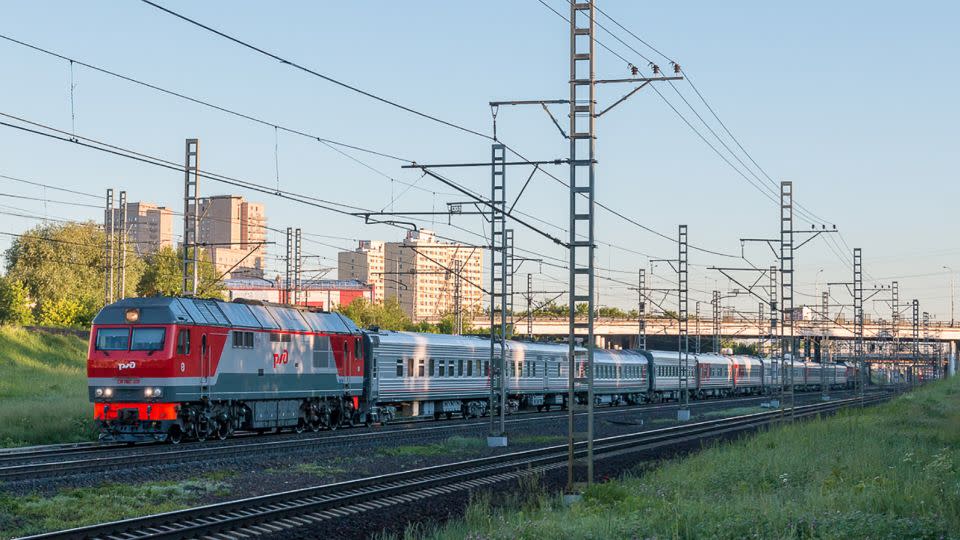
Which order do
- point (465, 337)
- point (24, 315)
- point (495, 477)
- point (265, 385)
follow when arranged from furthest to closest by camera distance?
point (24, 315) < point (465, 337) < point (265, 385) < point (495, 477)

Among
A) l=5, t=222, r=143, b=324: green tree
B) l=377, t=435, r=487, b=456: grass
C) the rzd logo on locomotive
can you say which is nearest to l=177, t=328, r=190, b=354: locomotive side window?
the rzd logo on locomotive

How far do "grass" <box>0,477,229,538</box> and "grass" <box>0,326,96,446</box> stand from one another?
13668 mm

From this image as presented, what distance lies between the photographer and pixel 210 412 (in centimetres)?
3553

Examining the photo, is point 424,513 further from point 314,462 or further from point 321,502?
point 314,462

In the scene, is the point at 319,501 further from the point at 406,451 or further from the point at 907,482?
the point at 406,451

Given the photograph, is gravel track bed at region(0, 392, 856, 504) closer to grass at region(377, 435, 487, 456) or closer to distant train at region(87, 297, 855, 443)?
grass at region(377, 435, 487, 456)

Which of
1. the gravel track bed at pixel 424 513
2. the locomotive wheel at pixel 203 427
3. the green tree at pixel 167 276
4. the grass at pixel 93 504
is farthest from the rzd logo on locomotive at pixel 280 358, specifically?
the green tree at pixel 167 276

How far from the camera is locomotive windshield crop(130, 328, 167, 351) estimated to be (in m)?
33.2

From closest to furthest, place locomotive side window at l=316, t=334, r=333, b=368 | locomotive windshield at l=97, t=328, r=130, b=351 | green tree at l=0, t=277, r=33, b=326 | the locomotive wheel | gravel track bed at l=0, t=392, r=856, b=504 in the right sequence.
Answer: gravel track bed at l=0, t=392, r=856, b=504 < locomotive windshield at l=97, t=328, r=130, b=351 < the locomotive wheel < locomotive side window at l=316, t=334, r=333, b=368 < green tree at l=0, t=277, r=33, b=326

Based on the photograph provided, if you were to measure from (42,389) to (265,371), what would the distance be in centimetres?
2166

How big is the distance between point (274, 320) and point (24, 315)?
59415 mm

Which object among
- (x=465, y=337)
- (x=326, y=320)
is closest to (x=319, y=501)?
(x=326, y=320)

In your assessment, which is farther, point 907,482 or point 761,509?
point 907,482

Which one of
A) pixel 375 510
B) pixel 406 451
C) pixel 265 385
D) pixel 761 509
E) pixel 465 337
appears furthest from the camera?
pixel 465 337
